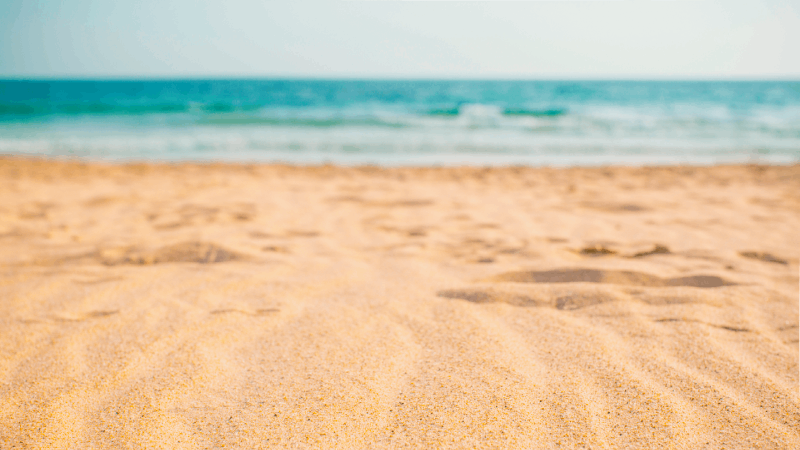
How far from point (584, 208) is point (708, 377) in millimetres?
2725

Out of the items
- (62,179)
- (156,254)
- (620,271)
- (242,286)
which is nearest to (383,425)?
(242,286)

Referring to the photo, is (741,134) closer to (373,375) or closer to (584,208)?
(584,208)

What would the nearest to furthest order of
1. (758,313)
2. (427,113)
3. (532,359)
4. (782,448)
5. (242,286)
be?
(782,448), (532,359), (758,313), (242,286), (427,113)

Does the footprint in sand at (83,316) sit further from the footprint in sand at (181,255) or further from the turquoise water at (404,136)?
the turquoise water at (404,136)

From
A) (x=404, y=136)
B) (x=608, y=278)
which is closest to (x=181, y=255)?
(x=608, y=278)

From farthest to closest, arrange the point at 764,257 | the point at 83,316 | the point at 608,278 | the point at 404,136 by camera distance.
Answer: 1. the point at 404,136
2. the point at 764,257
3. the point at 608,278
4. the point at 83,316

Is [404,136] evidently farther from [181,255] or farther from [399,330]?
[399,330]

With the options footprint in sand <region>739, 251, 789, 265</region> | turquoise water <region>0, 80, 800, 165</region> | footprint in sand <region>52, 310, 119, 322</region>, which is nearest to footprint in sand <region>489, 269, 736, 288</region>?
footprint in sand <region>739, 251, 789, 265</region>

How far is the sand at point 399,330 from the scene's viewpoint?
131 cm

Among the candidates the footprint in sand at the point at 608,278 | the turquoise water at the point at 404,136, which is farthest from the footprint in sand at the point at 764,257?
the turquoise water at the point at 404,136

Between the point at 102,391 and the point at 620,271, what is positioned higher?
the point at 620,271

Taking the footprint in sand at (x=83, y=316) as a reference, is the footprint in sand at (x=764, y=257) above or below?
above

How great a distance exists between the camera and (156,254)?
2723 mm

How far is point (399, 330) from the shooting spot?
6.08 ft
